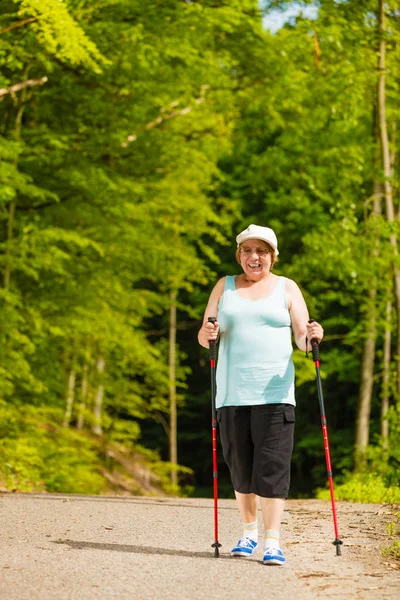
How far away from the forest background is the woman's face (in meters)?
4.84

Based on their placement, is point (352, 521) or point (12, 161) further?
point (12, 161)

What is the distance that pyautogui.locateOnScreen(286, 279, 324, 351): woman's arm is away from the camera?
687 cm

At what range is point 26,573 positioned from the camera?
618 centimetres

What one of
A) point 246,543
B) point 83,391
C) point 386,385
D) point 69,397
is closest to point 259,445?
point 246,543

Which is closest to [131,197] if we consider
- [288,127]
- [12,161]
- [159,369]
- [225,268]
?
[12,161]

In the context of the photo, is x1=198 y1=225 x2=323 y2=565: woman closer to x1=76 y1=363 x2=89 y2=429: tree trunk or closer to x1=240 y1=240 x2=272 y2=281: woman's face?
→ x1=240 y1=240 x2=272 y2=281: woman's face

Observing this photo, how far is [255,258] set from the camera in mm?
6875

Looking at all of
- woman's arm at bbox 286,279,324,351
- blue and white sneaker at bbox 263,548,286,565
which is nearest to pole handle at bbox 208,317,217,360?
woman's arm at bbox 286,279,324,351

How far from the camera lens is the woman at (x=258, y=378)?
6688 millimetres

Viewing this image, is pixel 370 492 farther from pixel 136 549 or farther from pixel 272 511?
pixel 272 511

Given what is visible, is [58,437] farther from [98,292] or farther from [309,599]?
[309,599]

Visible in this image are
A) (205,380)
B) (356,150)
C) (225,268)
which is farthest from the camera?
(205,380)

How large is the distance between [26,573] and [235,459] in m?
1.51

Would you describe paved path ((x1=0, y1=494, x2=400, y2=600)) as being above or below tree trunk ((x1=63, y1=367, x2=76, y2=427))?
below
